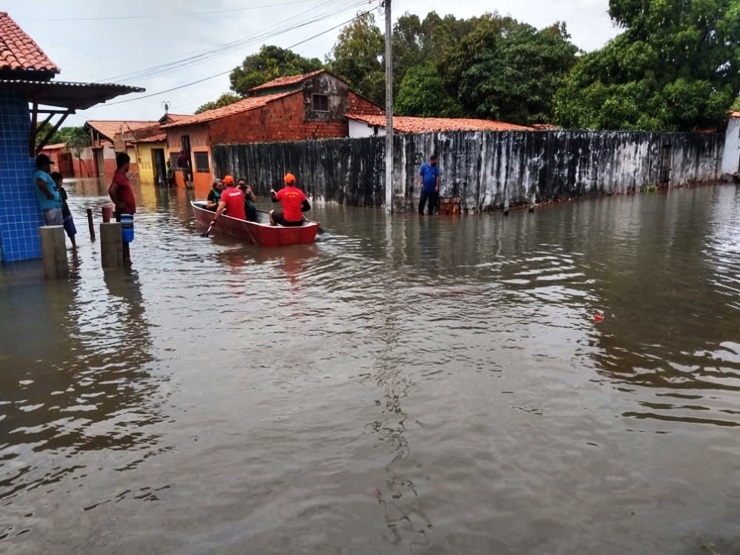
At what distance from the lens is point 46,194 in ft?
32.4

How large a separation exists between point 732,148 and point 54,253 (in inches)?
1177

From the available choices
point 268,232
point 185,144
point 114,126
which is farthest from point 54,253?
point 114,126

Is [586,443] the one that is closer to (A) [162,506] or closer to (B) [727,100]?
(A) [162,506]

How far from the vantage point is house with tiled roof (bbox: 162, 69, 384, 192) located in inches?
1084

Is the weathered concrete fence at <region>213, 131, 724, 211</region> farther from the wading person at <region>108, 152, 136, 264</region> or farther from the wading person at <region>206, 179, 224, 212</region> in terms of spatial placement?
the wading person at <region>108, 152, 136, 264</region>

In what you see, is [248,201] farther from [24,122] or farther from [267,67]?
[267,67]

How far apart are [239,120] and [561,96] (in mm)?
15946

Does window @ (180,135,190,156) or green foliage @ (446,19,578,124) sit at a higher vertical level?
green foliage @ (446,19,578,124)

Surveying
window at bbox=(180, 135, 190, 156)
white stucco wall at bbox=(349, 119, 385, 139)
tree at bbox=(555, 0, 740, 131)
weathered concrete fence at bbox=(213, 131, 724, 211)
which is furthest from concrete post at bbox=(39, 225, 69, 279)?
tree at bbox=(555, 0, 740, 131)

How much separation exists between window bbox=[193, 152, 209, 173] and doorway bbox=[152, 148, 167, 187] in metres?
6.69

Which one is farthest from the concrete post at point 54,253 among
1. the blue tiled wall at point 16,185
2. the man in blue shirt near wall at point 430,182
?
the man in blue shirt near wall at point 430,182

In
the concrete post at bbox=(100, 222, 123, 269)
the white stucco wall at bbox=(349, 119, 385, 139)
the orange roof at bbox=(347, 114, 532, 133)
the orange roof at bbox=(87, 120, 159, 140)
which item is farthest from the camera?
the orange roof at bbox=(87, 120, 159, 140)

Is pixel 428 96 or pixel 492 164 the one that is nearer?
pixel 492 164

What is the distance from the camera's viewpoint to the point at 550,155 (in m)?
17.1
